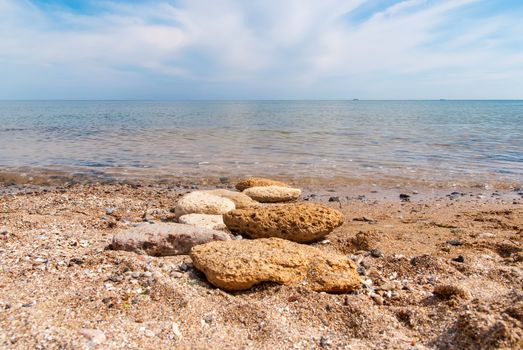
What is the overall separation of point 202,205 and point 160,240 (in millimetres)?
2370

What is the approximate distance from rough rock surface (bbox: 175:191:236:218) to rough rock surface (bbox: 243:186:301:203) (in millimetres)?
1721

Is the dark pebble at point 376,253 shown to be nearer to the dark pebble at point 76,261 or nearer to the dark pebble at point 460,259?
the dark pebble at point 460,259

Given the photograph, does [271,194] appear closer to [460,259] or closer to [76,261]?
[460,259]

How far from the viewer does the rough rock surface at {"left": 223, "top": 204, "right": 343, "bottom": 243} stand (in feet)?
19.7

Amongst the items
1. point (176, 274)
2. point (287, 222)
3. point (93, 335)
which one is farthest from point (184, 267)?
point (287, 222)

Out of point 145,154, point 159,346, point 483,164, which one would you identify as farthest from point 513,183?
point 145,154

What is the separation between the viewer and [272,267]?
4.29 metres

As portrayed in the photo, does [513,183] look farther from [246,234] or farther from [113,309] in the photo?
[113,309]

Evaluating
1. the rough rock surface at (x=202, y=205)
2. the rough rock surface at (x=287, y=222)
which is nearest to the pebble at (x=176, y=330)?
the rough rock surface at (x=287, y=222)

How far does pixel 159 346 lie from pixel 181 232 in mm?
2227

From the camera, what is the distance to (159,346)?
3170mm

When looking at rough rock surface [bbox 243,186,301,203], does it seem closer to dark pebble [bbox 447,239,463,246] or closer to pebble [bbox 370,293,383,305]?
dark pebble [bbox 447,239,463,246]

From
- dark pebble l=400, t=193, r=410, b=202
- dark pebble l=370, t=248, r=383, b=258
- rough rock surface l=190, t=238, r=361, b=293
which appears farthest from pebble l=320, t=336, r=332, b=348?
dark pebble l=400, t=193, r=410, b=202

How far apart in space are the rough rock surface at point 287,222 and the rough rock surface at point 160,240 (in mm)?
831
